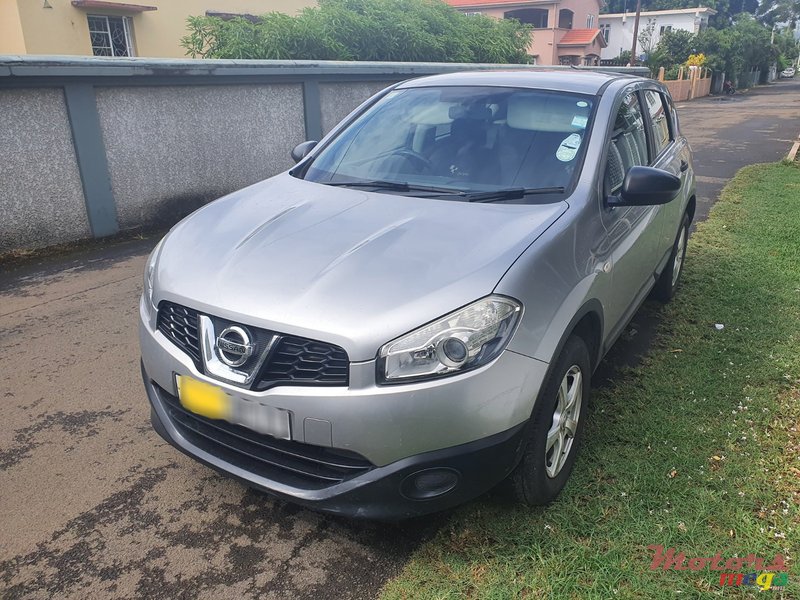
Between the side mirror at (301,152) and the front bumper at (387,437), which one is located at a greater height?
the side mirror at (301,152)

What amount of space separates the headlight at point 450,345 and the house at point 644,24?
63.2 meters

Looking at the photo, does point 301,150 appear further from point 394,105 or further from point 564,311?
point 564,311

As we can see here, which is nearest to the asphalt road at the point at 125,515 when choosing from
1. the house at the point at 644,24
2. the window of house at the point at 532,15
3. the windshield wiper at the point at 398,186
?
the windshield wiper at the point at 398,186

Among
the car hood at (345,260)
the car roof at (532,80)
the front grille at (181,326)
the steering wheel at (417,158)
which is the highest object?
the car roof at (532,80)

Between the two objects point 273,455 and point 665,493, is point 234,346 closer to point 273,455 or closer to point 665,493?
point 273,455

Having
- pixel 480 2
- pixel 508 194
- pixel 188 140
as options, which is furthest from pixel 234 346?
pixel 480 2

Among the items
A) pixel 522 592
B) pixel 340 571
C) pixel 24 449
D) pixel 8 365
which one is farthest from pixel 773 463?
pixel 8 365

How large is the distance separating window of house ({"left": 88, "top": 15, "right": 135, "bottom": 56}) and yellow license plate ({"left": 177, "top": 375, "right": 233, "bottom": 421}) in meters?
16.1

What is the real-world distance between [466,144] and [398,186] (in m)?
0.44

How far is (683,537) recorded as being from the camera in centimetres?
256

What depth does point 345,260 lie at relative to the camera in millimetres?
2451

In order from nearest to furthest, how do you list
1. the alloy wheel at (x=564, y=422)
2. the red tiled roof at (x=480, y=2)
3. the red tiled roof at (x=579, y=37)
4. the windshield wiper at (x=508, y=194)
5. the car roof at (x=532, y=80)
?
the alloy wheel at (x=564, y=422) < the windshield wiper at (x=508, y=194) < the car roof at (x=532, y=80) < the red tiled roof at (x=579, y=37) < the red tiled roof at (x=480, y=2)

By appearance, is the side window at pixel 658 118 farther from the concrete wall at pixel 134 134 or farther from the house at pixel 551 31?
the house at pixel 551 31

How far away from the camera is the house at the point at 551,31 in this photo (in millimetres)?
42844
